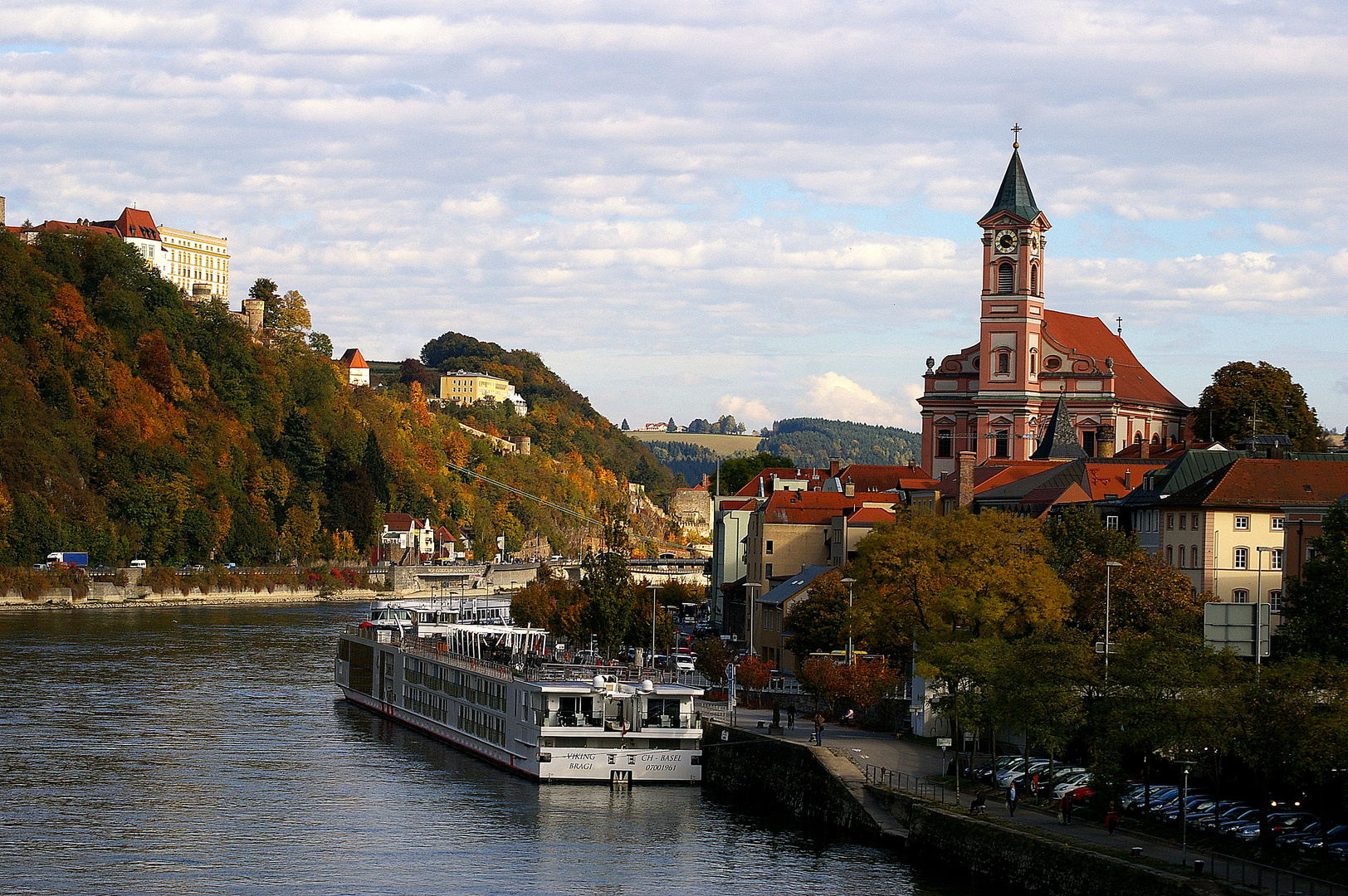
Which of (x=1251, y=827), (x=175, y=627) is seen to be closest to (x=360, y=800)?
(x=1251, y=827)

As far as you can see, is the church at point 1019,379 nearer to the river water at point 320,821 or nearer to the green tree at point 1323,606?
the river water at point 320,821

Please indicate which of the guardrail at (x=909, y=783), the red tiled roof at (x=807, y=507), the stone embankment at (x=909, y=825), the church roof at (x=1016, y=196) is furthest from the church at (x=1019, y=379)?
the guardrail at (x=909, y=783)

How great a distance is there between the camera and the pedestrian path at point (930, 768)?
116 ft

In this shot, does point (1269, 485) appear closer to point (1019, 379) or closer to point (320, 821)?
point (320, 821)

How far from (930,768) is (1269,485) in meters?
23.8

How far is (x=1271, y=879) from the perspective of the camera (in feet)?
105

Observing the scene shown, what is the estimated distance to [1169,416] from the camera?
12431 centimetres

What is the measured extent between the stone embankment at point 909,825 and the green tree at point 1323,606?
33.2ft

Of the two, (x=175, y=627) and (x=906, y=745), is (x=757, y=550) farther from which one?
(x=175, y=627)

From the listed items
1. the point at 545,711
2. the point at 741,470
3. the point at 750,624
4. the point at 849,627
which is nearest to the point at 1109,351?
the point at 741,470

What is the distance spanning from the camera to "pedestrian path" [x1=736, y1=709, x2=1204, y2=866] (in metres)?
35.3

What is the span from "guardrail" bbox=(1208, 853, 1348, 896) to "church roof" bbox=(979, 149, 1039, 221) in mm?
88676

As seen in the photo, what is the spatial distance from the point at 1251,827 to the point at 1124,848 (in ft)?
11.8

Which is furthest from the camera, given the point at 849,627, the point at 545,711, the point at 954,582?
the point at 849,627
